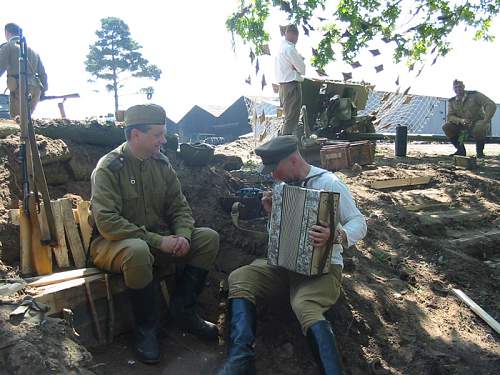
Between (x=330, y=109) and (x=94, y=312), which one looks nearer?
(x=94, y=312)

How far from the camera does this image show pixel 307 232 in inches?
119

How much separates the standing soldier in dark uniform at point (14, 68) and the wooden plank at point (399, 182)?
16.3 ft

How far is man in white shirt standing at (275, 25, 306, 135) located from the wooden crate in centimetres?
112

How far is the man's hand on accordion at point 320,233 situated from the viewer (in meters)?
2.97

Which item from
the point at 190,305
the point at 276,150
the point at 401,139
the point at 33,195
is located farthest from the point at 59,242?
the point at 401,139

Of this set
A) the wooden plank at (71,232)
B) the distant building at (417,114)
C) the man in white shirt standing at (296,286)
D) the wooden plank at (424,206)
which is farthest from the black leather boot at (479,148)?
the wooden plank at (71,232)

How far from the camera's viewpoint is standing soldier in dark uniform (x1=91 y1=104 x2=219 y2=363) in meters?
3.29

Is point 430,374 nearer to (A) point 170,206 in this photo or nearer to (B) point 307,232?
(B) point 307,232

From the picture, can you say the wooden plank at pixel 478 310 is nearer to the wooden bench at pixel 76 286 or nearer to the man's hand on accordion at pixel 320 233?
the man's hand on accordion at pixel 320 233

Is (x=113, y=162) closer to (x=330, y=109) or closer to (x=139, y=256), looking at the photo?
(x=139, y=256)

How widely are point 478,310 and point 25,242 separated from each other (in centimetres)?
381

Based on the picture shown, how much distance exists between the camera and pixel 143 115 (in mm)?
3514

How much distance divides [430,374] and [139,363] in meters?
1.98

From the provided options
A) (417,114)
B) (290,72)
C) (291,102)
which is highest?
(290,72)
